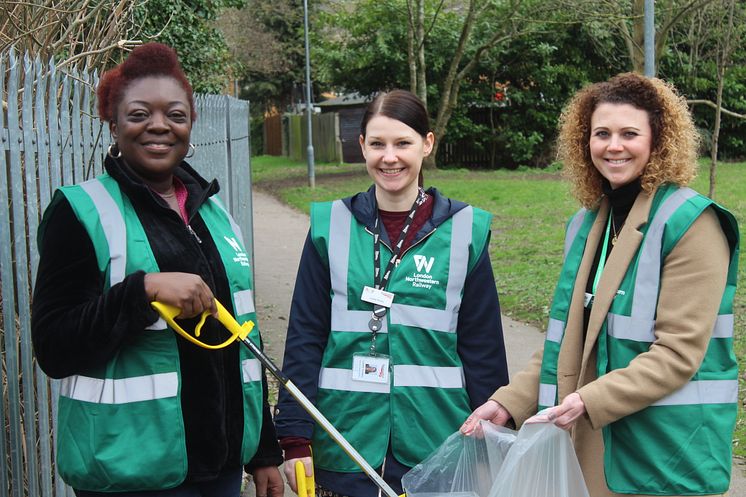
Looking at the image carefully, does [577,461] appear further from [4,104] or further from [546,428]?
[4,104]

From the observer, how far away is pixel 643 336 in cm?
283

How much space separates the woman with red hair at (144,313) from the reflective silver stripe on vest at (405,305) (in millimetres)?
392

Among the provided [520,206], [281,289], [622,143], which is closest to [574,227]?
[622,143]

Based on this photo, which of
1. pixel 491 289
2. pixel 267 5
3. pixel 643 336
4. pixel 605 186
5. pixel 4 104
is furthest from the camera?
pixel 267 5

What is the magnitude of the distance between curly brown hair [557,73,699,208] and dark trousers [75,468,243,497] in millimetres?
1383

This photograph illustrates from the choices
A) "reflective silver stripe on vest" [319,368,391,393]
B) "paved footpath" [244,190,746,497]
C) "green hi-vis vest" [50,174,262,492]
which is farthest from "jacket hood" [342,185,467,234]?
"paved footpath" [244,190,746,497]

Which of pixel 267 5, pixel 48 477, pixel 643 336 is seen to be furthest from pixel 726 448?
pixel 267 5

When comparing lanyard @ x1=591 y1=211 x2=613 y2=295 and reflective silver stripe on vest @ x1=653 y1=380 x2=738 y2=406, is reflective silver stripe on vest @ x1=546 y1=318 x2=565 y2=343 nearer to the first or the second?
lanyard @ x1=591 y1=211 x2=613 y2=295

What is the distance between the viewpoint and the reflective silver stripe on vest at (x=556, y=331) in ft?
10.1

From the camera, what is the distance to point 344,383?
3238mm

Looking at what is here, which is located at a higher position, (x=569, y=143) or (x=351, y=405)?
(x=569, y=143)

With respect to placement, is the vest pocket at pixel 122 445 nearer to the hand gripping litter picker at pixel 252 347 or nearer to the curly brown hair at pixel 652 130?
the hand gripping litter picker at pixel 252 347

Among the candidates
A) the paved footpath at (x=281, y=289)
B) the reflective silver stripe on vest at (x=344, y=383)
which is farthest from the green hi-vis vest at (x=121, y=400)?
the paved footpath at (x=281, y=289)

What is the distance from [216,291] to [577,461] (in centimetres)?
117
